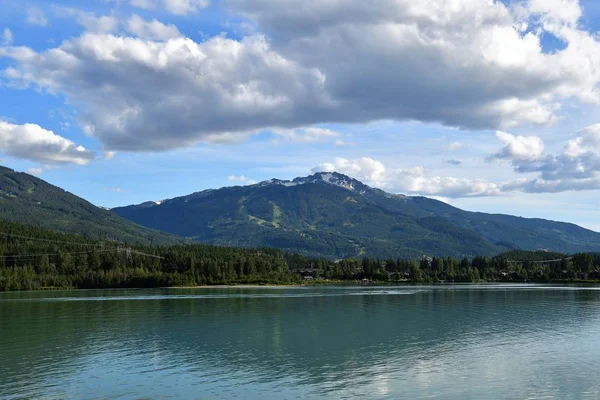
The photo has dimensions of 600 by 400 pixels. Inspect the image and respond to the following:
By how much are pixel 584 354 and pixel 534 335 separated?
14.9 m

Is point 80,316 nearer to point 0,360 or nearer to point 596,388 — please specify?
point 0,360

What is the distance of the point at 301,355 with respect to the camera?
201 feet

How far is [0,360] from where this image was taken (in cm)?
5931

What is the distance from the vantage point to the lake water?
46.0 metres

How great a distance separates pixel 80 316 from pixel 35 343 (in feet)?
115

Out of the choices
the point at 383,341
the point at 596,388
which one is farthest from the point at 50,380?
the point at 596,388

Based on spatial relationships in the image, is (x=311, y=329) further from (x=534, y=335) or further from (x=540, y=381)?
(x=540, y=381)

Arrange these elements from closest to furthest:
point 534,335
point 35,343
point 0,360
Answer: point 0,360, point 35,343, point 534,335

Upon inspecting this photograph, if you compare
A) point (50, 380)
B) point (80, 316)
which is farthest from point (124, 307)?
point (50, 380)

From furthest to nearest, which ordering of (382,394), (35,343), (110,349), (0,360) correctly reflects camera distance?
(35,343) < (110,349) < (0,360) < (382,394)

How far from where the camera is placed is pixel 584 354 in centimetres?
6134

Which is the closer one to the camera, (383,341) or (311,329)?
(383,341)

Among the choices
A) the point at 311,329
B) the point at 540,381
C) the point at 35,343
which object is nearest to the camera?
the point at 540,381

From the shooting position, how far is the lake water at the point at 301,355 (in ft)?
151
